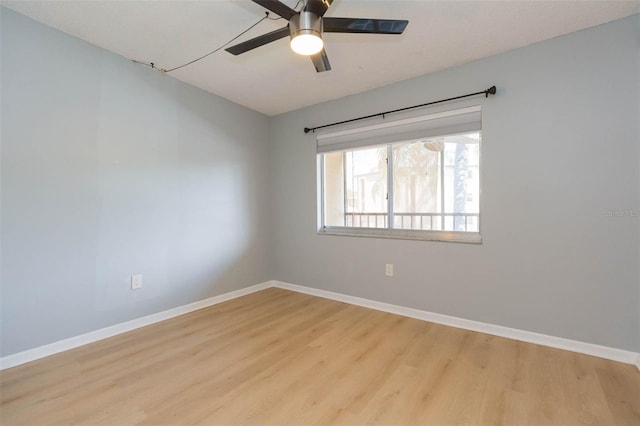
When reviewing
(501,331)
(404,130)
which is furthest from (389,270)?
(404,130)

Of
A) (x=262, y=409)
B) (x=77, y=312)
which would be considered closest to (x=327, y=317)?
(x=262, y=409)

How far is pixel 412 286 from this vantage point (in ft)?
9.16

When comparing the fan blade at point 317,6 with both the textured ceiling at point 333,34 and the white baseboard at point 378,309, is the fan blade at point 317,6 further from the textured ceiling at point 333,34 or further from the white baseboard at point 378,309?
the white baseboard at point 378,309

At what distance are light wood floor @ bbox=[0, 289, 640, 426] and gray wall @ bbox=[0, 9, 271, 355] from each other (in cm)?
41

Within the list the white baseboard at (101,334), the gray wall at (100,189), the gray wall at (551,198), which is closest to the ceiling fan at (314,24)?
the gray wall at (551,198)

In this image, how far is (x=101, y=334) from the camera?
2314 mm

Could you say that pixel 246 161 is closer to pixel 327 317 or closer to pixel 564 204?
pixel 327 317

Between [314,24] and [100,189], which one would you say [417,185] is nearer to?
[314,24]

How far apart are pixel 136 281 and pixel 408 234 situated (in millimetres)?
2577

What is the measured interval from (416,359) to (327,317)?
0.98 m

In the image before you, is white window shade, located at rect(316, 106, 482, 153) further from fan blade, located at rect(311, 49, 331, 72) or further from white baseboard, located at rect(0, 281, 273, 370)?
white baseboard, located at rect(0, 281, 273, 370)

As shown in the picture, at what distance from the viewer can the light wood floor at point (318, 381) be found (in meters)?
1.46

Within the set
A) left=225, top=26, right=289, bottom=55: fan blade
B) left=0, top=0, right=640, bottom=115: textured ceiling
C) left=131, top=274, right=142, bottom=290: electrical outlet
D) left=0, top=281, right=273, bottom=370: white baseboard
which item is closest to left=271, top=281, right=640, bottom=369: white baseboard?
left=0, top=281, right=273, bottom=370: white baseboard

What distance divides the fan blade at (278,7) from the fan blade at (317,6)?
9cm
